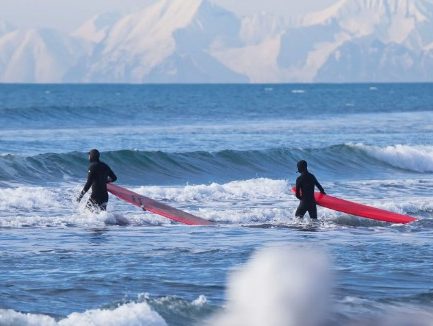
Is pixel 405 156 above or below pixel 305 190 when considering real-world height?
above

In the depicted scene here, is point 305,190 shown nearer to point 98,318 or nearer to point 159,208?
point 159,208

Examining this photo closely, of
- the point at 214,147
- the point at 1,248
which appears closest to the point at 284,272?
the point at 1,248

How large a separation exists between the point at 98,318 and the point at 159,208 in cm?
921

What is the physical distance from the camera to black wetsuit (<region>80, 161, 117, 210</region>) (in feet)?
65.0

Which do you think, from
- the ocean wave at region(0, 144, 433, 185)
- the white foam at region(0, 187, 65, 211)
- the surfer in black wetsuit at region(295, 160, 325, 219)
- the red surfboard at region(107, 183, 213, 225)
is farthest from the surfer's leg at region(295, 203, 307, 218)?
the ocean wave at region(0, 144, 433, 185)

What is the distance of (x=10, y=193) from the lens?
79.0 ft

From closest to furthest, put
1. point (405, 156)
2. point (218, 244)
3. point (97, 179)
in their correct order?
point (218, 244) → point (97, 179) → point (405, 156)

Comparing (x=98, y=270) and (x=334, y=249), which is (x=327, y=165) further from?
(x=98, y=270)

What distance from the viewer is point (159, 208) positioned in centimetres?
2119

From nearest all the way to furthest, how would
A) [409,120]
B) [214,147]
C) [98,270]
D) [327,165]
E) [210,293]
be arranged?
[210,293], [98,270], [327,165], [214,147], [409,120]

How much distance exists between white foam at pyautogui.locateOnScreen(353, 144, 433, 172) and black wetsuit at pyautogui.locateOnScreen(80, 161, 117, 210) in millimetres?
17696

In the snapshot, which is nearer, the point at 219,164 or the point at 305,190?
the point at 305,190

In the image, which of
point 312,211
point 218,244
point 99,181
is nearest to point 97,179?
point 99,181

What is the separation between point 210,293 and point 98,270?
1.87 m
